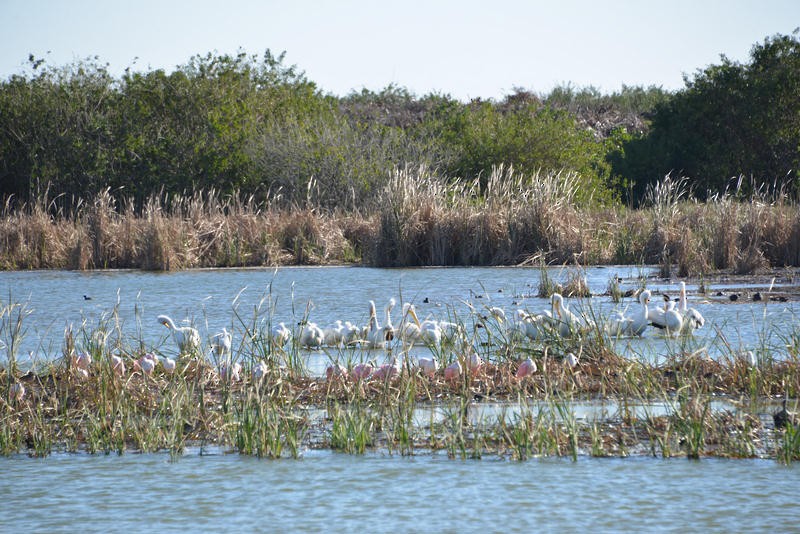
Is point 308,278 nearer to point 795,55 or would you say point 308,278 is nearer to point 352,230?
point 352,230

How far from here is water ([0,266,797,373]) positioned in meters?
11.3

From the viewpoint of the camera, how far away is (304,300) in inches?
647

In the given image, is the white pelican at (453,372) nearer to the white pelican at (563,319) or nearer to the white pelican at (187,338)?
the white pelican at (563,319)

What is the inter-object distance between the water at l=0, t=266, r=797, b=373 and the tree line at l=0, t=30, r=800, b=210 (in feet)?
26.2

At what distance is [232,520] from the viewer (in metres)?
5.86

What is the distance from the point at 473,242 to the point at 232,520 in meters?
16.7

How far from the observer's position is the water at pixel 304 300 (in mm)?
11266

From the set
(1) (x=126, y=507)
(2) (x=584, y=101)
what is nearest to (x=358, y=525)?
(1) (x=126, y=507)

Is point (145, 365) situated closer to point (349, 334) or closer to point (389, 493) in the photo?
point (349, 334)

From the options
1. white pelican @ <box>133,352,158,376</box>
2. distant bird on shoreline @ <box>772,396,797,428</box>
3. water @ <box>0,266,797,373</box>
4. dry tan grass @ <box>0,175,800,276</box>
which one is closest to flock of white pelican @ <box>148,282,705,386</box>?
water @ <box>0,266,797,373</box>

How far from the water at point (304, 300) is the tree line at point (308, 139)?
7.97 meters

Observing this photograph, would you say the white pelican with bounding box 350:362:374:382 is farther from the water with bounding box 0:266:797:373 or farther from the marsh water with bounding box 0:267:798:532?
the water with bounding box 0:266:797:373

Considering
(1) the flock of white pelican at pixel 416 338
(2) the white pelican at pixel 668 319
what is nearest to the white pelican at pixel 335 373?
(1) the flock of white pelican at pixel 416 338

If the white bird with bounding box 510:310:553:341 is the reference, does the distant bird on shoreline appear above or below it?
below
